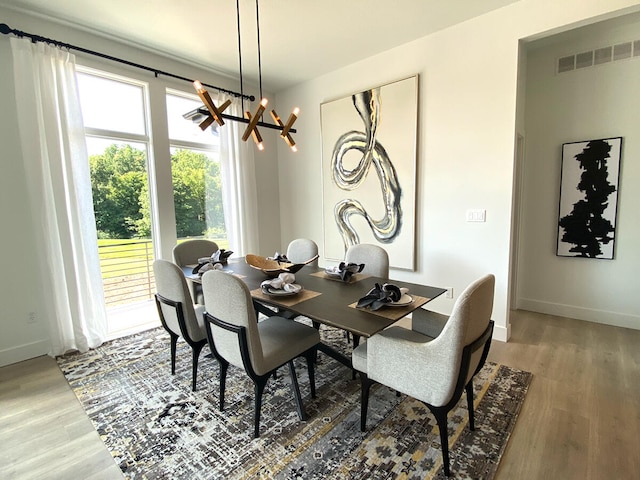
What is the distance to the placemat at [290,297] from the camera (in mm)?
1932

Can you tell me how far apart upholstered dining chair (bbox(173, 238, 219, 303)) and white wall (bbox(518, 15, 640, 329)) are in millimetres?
3676

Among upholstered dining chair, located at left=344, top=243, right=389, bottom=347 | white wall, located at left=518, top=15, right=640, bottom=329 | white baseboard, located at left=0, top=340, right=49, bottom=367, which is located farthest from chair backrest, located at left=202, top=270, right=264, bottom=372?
white wall, located at left=518, top=15, right=640, bottom=329

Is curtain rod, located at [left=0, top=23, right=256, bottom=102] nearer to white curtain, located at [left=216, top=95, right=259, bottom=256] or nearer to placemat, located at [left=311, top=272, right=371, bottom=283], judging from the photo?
white curtain, located at [left=216, top=95, right=259, bottom=256]

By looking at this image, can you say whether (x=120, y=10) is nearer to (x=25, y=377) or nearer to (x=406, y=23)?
(x=406, y=23)

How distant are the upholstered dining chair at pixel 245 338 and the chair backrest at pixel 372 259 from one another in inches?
36.0

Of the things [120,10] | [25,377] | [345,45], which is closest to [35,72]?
[120,10]

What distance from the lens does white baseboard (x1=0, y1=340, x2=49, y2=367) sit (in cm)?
274

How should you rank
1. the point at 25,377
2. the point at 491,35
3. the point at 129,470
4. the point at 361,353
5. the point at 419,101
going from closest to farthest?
the point at 129,470 < the point at 361,353 < the point at 25,377 < the point at 491,35 < the point at 419,101

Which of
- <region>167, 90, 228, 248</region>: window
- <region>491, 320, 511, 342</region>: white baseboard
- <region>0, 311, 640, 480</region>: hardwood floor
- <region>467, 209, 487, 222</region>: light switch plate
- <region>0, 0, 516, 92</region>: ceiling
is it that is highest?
<region>0, 0, 516, 92</region>: ceiling

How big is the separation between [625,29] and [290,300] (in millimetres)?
4052

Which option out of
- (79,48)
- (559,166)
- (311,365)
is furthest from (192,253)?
(559,166)

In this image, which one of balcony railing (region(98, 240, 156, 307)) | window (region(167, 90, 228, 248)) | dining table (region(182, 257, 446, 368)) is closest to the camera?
dining table (region(182, 257, 446, 368))

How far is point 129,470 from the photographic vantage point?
1.64 metres

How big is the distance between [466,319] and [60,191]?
11.2ft
